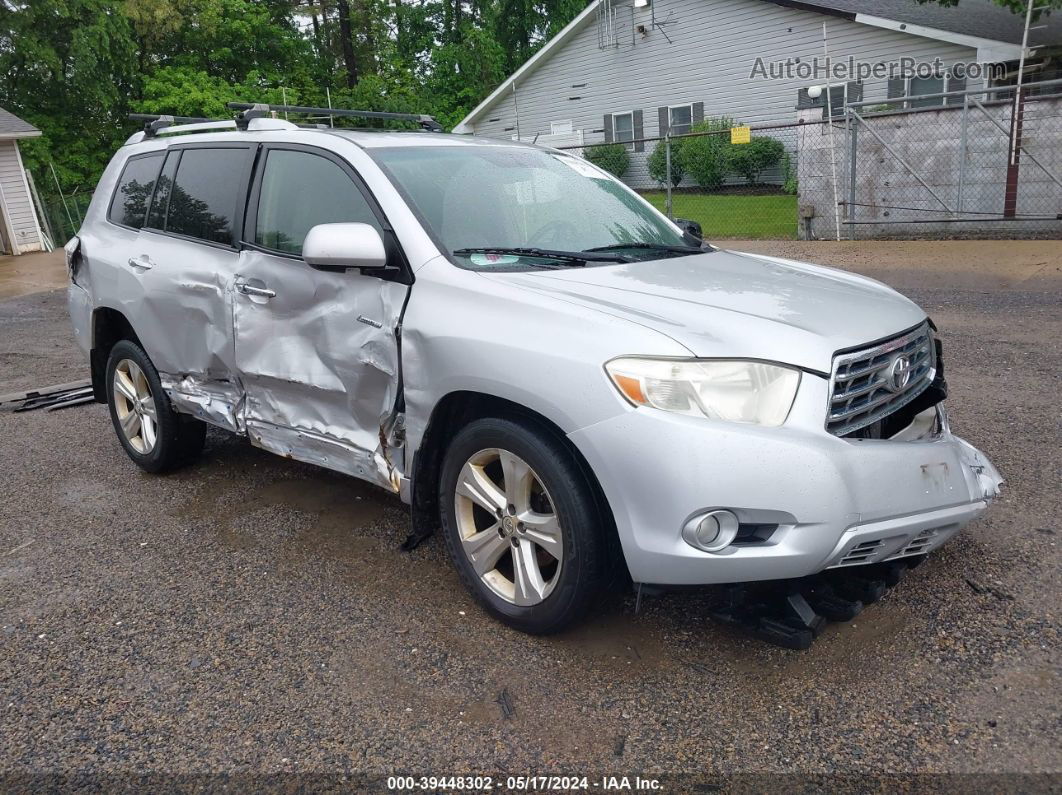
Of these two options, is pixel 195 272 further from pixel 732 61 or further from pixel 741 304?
pixel 732 61

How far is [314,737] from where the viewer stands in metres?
2.74

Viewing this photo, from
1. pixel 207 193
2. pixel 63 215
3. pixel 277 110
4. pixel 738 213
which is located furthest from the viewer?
pixel 63 215

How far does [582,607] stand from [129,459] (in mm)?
3759

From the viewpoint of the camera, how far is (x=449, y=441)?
3438 millimetres

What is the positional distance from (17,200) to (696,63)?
18.6 m

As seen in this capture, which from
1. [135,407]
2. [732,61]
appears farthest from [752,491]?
[732,61]

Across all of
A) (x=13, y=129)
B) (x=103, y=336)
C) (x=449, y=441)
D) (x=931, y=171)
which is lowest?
(x=449, y=441)

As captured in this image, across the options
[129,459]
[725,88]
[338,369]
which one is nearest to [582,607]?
[338,369]

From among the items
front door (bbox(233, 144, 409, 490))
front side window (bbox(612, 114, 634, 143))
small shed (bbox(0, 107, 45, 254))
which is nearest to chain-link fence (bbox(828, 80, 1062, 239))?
front door (bbox(233, 144, 409, 490))

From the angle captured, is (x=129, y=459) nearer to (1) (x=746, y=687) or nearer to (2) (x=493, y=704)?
(2) (x=493, y=704)

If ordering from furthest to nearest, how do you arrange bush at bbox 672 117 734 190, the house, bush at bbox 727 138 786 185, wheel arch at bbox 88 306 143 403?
bush at bbox 672 117 734 190, bush at bbox 727 138 786 185, the house, wheel arch at bbox 88 306 143 403

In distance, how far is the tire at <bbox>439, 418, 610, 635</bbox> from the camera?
114 inches
